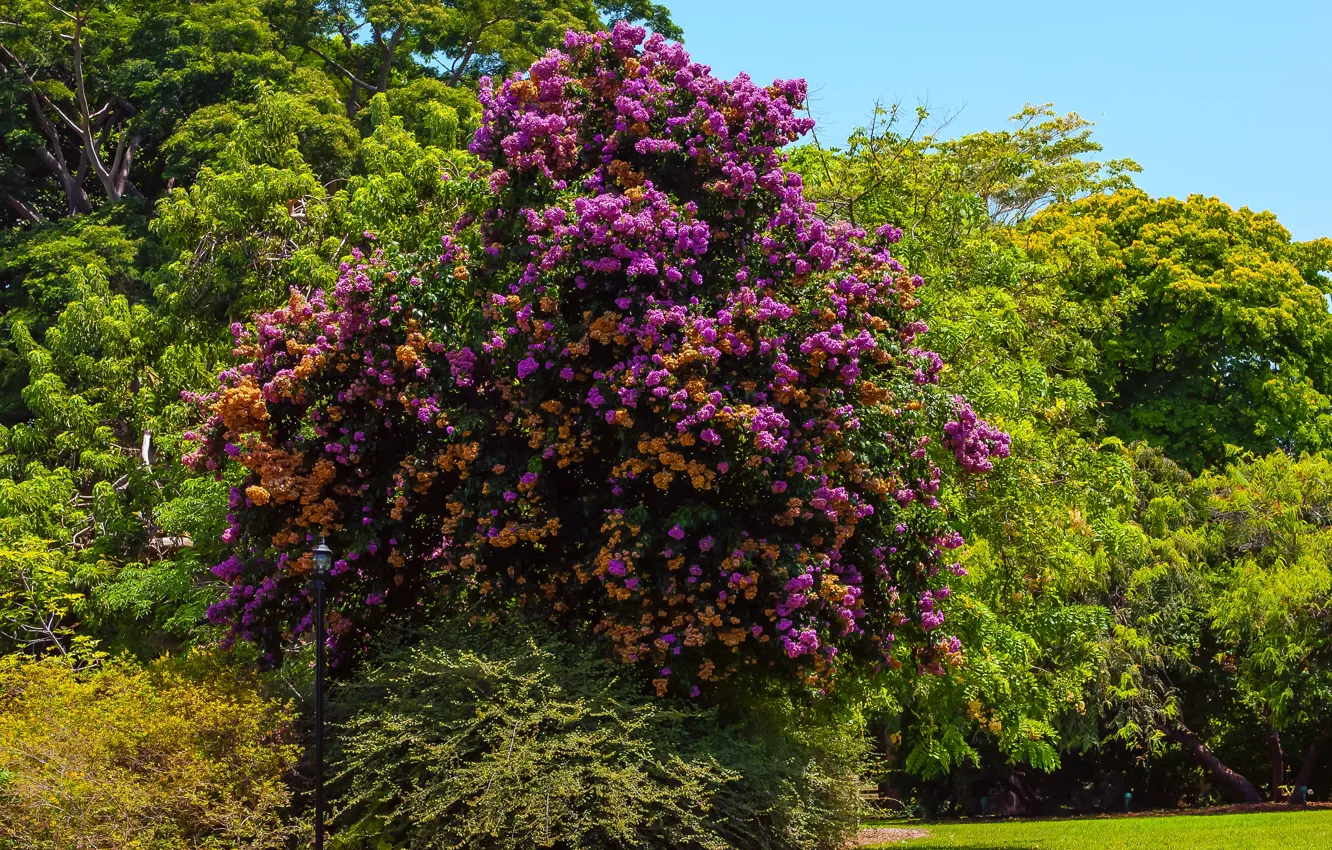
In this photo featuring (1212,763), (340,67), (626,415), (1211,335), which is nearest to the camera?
(626,415)

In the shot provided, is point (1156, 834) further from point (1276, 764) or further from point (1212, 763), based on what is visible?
point (1276, 764)

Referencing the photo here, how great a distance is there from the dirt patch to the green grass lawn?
0.25m

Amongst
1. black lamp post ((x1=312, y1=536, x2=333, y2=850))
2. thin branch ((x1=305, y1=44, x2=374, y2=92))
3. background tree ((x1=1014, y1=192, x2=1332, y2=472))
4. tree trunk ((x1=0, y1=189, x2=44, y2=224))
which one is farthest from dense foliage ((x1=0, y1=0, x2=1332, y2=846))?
thin branch ((x1=305, y1=44, x2=374, y2=92))

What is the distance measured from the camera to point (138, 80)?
3225 centimetres

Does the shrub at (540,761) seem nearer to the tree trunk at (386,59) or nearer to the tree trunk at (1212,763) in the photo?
the tree trunk at (1212,763)

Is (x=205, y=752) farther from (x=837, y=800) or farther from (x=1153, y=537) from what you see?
(x=1153, y=537)

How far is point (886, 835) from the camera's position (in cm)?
2017

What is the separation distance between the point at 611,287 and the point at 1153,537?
608 inches

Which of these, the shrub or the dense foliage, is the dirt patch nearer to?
the dense foliage

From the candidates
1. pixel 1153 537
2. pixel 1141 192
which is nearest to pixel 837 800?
pixel 1153 537

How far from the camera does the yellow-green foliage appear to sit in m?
12.6

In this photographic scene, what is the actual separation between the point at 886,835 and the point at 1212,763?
369 inches

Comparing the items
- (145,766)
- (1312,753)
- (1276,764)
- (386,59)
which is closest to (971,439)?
(145,766)

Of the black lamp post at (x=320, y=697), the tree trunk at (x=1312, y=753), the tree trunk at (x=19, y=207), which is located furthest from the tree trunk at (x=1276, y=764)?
the tree trunk at (x=19, y=207)
